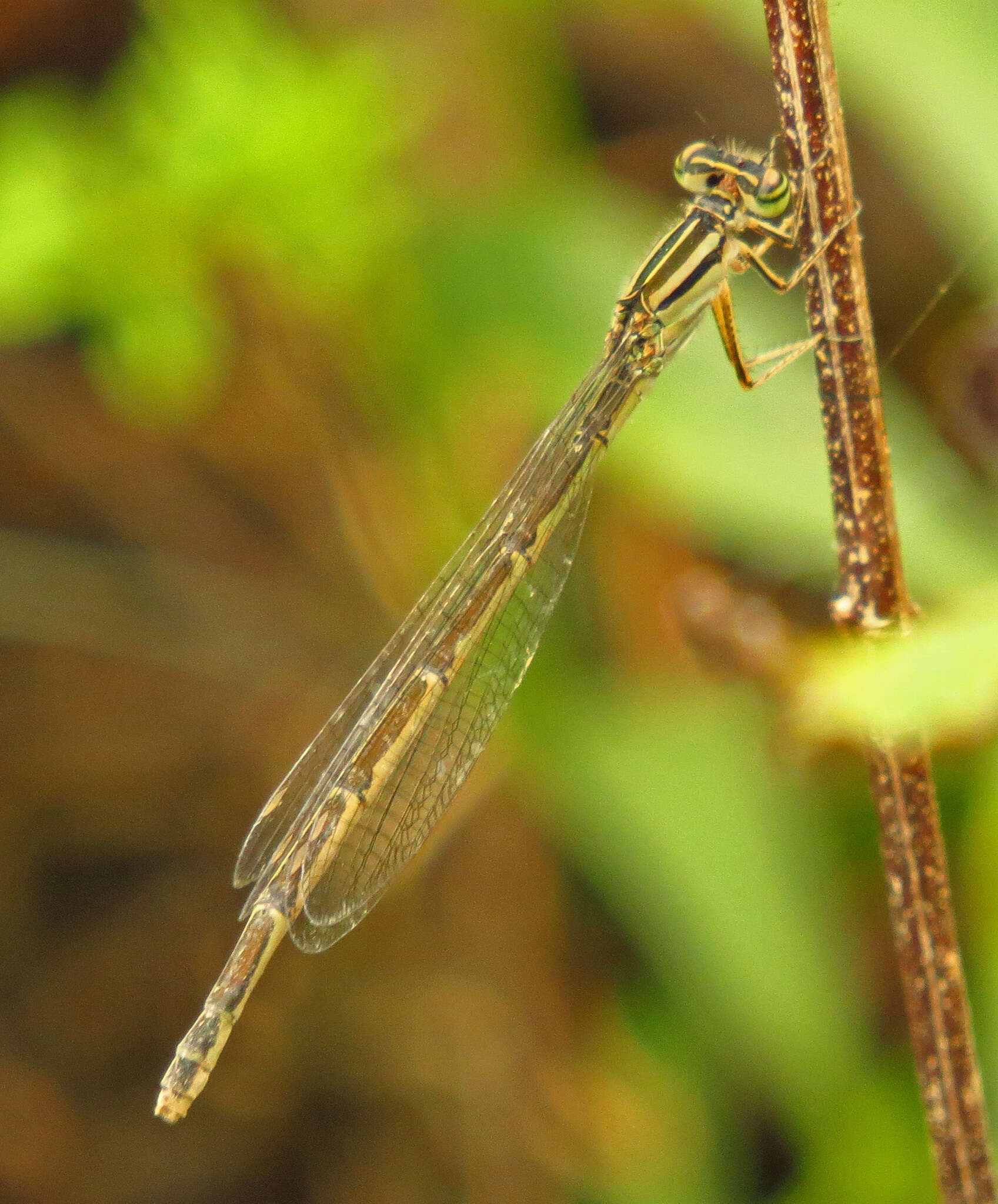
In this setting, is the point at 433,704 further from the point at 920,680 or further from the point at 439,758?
the point at 920,680

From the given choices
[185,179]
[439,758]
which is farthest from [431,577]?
[185,179]

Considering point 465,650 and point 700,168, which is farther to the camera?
point 465,650

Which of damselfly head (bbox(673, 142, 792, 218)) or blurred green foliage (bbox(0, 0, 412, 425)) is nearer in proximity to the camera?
damselfly head (bbox(673, 142, 792, 218))

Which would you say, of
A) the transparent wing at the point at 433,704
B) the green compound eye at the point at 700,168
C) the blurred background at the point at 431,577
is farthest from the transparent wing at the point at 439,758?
the green compound eye at the point at 700,168

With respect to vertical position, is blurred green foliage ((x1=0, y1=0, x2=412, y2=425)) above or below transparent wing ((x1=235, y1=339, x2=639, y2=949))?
above

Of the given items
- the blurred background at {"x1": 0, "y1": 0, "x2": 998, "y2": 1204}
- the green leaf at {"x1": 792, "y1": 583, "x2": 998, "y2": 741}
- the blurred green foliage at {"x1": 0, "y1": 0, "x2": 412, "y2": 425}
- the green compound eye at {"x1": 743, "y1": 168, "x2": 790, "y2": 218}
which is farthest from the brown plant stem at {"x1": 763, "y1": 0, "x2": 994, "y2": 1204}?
the blurred green foliage at {"x1": 0, "y1": 0, "x2": 412, "y2": 425}

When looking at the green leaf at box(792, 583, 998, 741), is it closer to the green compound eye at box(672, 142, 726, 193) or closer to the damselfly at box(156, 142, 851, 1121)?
the damselfly at box(156, 142, 851, 1121)
